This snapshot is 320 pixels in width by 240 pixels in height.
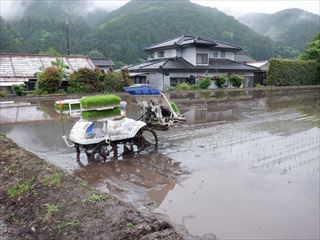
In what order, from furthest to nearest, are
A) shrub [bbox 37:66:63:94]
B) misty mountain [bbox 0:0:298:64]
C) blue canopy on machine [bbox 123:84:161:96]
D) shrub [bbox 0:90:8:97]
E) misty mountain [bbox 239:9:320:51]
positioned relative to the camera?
misty mountain [bbox 239:9:320:51] → misty mountain [bbox 0:0:298:64] → shrub [bbox 37:66:63:94] → shrub [bbox 0:90:8:97] → blue canopy on machine [bbox 123:84:161:96]

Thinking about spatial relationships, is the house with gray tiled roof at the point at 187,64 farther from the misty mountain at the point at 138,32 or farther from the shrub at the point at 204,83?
the misty mountain at the point at 138,32

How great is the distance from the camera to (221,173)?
29.3 feet

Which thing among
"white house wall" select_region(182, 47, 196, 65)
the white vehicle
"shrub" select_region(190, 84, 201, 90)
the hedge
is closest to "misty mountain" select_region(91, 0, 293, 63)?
the hedge

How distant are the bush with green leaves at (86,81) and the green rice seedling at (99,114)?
1965 centimetres

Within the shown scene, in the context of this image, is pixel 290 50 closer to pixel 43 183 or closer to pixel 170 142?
pixel 170 142

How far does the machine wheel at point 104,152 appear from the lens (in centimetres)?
974

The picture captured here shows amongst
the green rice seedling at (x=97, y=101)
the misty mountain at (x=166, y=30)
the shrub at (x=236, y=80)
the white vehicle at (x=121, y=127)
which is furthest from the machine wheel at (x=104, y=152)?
the misty mountain at (x=166, y=30)

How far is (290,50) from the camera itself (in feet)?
274

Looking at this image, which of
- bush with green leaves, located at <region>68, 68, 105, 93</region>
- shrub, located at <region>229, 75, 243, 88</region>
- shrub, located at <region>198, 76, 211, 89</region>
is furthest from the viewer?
shrub, located at <region>229, 75, 243, 88</region>

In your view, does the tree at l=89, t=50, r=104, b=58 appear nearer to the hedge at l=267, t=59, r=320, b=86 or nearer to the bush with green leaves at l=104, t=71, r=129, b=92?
the bush with green leaves at l=104, t=71, r=129, b=92

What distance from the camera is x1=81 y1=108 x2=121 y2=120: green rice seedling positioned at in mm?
9477

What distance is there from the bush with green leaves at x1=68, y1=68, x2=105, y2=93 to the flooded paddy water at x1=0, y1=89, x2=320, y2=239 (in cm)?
1236

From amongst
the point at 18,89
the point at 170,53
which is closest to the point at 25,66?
the point at 18,89

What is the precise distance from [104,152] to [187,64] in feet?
85.7
